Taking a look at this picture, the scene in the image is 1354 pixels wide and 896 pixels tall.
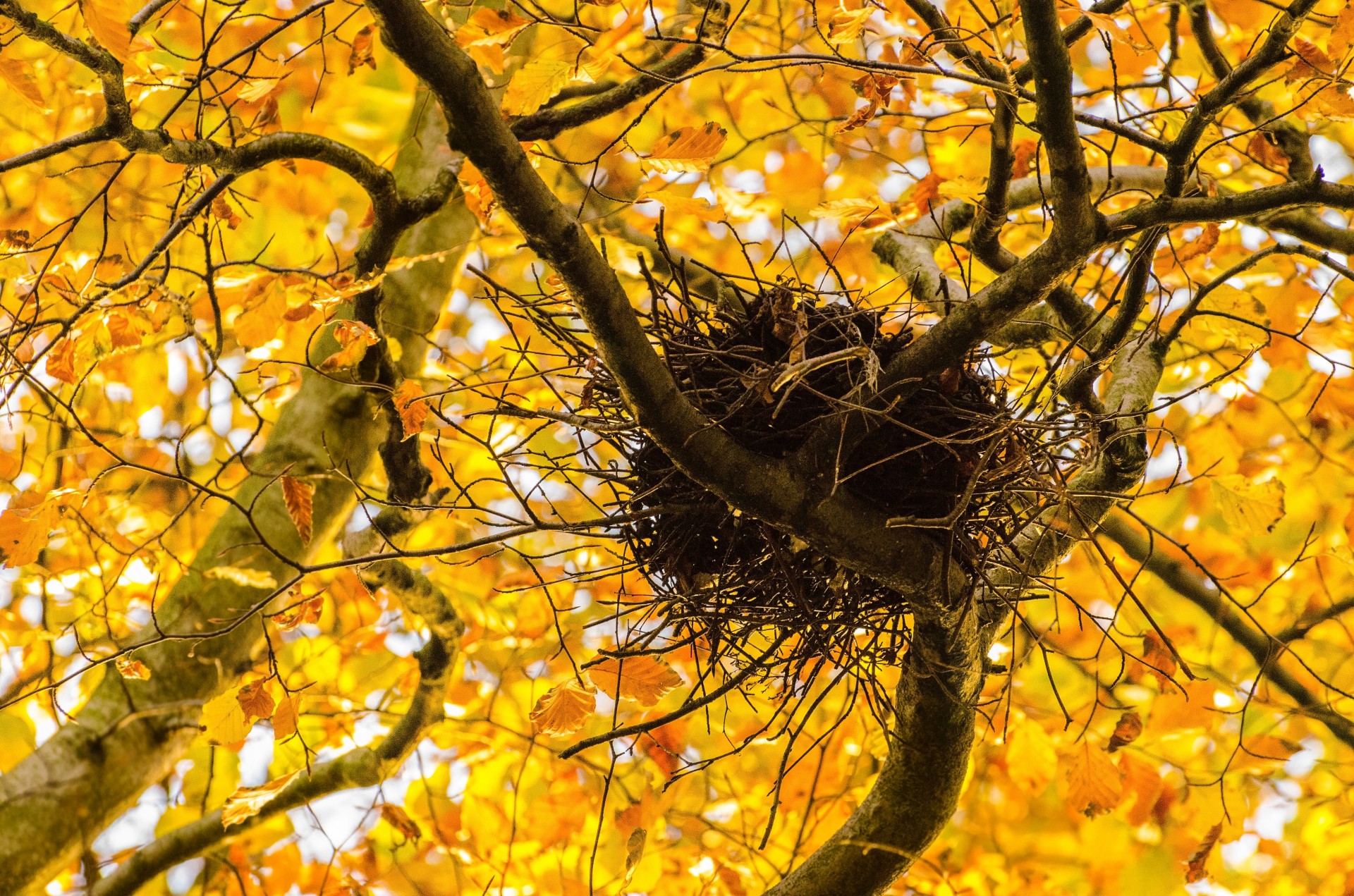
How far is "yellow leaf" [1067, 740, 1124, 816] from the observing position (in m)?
2.26

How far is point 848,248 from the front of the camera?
444 cm

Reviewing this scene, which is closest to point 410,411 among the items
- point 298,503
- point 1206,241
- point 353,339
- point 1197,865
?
point 353,339

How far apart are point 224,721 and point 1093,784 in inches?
84.3

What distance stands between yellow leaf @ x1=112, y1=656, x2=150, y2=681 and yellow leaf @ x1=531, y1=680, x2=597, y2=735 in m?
1.10

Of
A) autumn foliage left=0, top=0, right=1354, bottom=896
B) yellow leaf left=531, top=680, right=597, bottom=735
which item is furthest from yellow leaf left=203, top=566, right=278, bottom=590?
yellow leaf left=531, top=680, right=597, bottom=735

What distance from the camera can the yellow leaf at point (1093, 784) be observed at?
2256 millimetres

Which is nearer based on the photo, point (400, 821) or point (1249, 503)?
point (1249, 503)

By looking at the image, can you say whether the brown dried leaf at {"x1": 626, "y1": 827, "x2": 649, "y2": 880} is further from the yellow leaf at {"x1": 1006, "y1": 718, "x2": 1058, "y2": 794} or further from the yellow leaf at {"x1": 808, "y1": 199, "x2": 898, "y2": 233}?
the yellow leaf at {"x1": 1006, "y1": 718, "x2": 1058, "y2": 794}

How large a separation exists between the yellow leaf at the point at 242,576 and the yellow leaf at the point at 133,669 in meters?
0.27

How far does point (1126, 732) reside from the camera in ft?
7.13

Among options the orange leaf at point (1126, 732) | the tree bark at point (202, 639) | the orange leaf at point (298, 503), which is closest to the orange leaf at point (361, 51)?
the tree bark at point (202, 639)

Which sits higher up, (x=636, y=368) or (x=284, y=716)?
(x=636, y=368)

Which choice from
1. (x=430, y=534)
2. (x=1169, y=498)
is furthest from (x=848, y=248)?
(x=430, y=534)

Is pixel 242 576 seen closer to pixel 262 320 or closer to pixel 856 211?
pixel 262 320
